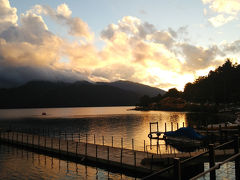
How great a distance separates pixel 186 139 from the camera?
160 feet

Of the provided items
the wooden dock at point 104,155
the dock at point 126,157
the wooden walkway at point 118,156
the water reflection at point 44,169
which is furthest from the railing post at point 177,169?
the water reflection at point 44,169

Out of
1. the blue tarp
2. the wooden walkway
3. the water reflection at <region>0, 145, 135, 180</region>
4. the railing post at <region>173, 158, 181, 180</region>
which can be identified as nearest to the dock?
the wooden walkway

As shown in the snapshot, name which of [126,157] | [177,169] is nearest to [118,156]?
[126,157]

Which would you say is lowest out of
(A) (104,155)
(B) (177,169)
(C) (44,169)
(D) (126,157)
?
(C) (44,169)

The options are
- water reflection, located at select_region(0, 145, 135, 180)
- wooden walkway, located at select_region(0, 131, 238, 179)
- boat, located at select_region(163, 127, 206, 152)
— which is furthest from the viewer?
boat, located at select_region(163, 127, 206, 152)

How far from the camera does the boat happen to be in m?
46.2

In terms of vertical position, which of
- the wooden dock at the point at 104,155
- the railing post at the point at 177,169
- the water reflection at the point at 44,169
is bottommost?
the water reflection at the point at 44,169

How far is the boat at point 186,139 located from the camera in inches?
1817

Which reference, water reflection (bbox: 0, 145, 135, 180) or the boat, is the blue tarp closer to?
the boat

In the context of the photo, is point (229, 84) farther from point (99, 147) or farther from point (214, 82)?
point (99, 147)

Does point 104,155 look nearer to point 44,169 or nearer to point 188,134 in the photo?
point 44,169

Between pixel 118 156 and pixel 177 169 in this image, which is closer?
pixel 177 169

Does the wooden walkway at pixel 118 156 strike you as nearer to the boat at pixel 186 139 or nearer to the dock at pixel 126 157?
the dock at pixel 126 157

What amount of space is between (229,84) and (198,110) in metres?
52.0
